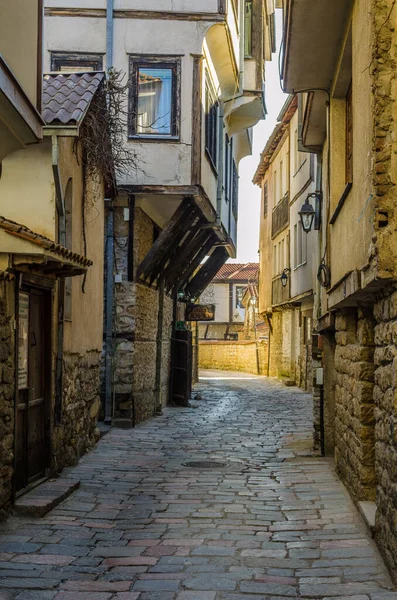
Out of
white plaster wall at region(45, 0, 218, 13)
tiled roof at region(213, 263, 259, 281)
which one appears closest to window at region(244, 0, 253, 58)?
white plaster wall at region(45, 0, 218, 13)

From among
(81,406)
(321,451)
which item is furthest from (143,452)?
(321,451)

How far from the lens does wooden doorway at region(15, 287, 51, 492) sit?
785 centimetres

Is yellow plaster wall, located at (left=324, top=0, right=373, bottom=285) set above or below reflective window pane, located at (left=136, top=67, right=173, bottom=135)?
below

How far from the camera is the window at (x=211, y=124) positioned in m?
15.6

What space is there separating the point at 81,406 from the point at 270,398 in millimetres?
11614

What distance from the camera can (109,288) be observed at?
14625 millimetres

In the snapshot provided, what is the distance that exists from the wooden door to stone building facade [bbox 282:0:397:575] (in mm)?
7917

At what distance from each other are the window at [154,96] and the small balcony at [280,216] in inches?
568

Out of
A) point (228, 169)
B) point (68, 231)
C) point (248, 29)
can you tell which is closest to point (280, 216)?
point (228, 169)

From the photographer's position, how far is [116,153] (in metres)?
11.9

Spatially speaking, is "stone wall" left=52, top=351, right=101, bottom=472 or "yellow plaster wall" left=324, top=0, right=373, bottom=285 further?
"stone wall" left=52, top=351, right=101, bottom=472

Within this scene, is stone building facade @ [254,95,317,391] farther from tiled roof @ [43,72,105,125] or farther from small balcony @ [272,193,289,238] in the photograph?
tiled roof @ [43,72,105,125]

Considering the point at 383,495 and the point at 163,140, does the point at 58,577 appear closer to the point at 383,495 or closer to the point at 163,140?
the point at 383,495

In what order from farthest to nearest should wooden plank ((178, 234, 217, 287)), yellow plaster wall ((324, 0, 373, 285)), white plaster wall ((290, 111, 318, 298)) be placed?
white plaster wall ((290, 111, 318, 298))
wooden plank ((178, 234, 217, 287))
yellow plaster wall ((324, 0, 373, 285))
